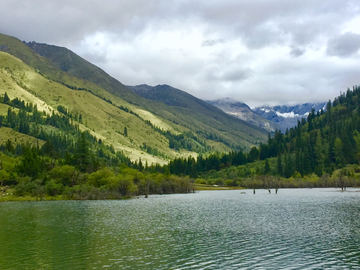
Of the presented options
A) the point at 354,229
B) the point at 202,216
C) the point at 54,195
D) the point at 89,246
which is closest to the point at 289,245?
the point at 354,229

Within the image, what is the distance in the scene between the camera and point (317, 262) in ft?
126

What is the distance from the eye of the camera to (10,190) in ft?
516

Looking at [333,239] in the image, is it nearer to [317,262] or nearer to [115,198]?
[317,262]

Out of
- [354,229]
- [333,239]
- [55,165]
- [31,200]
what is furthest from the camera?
[55,165]

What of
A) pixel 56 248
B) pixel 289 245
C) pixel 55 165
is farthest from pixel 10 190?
pixel 289 245

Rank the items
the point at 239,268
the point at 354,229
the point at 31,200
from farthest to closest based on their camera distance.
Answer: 1. the point at 31,200
2. the point at 354,229
3. the point at 239,268

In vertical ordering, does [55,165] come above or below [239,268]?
above

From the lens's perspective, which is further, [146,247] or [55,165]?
[55,165]

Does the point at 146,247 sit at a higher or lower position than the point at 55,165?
lower

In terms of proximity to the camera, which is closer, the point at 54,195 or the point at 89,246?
the point at 89,246

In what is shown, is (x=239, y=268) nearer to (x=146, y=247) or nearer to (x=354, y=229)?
(x=146, y=247)

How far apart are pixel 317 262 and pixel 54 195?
14247 cm

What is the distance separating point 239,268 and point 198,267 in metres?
4.35

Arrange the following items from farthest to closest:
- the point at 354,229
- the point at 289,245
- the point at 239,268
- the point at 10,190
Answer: the point at 10,190, the point at 354,229, the point at 289,245, the point at 239,268
